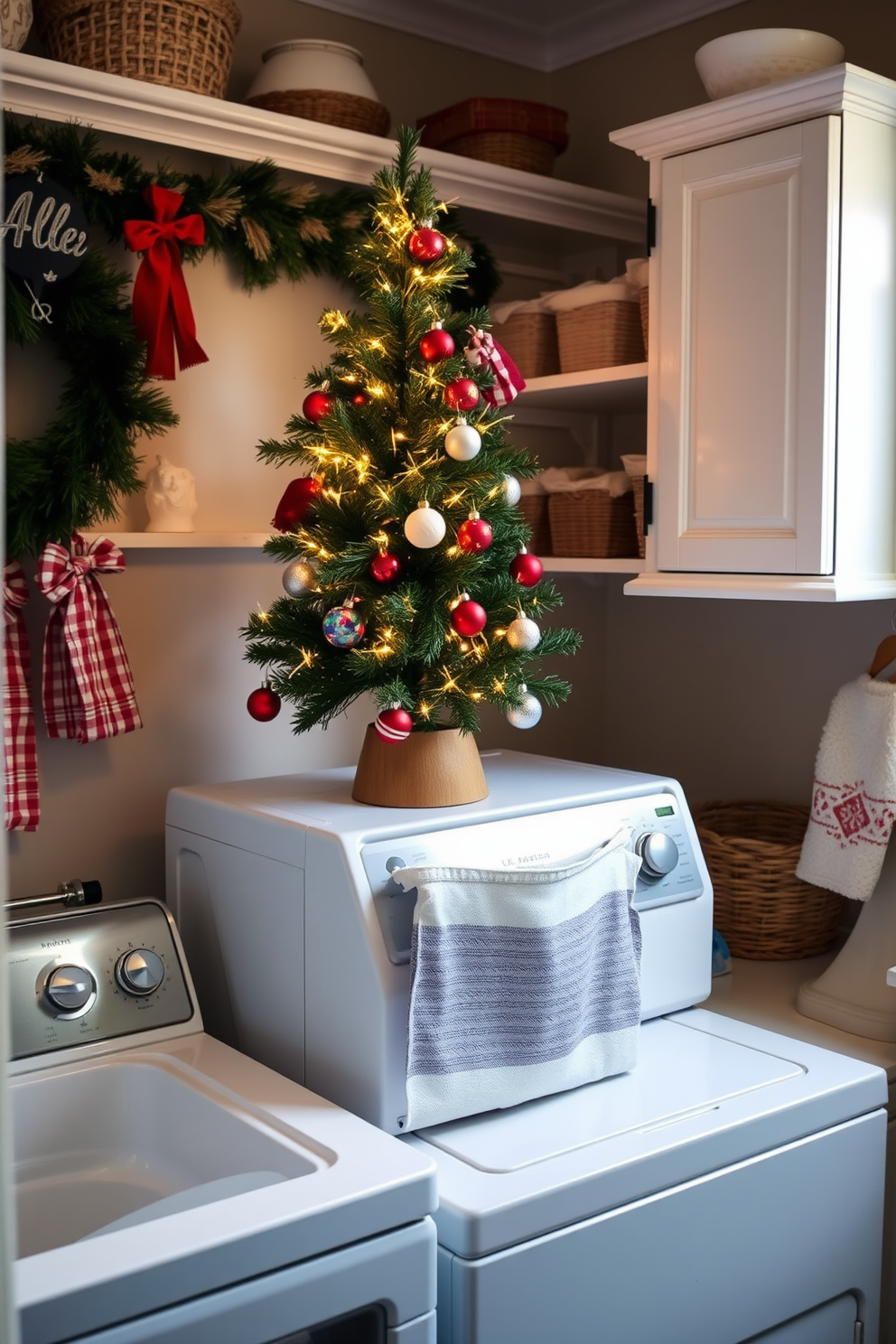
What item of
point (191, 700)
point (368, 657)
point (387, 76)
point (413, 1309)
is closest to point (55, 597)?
point (191, 700)

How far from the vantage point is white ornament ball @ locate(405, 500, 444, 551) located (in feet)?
5.02

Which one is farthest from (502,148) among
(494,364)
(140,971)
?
(140,971)

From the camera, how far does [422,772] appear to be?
1.66 metres

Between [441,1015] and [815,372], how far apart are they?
3.33 ft

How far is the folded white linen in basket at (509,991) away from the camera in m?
1.43

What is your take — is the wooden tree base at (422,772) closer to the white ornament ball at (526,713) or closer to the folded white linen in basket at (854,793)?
the white ornament ball at (526,713)

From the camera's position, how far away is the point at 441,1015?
1.44 m

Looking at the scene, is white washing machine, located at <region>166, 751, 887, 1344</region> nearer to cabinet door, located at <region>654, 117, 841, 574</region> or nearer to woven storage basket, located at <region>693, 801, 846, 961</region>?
woven storage basket, located at <region>693, 801, 846, 961</region>

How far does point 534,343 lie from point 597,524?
359 mm

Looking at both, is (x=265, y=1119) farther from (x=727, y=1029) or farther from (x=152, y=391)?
(x=152, y=391)

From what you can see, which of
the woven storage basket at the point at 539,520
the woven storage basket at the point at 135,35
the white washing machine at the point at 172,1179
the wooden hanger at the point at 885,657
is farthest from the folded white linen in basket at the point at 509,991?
the woven storage basket at the point at 135,35

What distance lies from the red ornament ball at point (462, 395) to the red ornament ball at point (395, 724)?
396 millimetres

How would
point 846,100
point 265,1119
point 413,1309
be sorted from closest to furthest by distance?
point 413,1309
point 265,1119
point 846,100

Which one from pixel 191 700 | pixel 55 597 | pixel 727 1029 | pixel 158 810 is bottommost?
pixel 727 1029
